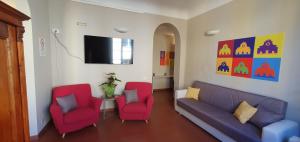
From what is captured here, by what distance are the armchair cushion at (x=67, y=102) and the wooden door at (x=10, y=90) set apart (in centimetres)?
146

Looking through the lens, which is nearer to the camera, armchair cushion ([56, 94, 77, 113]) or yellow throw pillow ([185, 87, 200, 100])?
armchair cushion ([56, 94, 77, 113])

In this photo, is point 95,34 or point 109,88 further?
point 95,34

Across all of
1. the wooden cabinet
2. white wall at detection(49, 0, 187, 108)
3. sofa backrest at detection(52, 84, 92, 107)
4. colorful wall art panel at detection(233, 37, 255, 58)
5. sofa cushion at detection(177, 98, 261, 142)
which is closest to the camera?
the wooden cabinet

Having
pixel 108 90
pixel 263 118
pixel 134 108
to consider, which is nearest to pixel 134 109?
pixel 134 108

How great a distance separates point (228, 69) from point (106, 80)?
2.90 meters

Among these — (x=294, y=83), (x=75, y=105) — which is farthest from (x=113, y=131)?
(x=294, y=83)

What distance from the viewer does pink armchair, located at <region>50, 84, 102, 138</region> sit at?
2.22m

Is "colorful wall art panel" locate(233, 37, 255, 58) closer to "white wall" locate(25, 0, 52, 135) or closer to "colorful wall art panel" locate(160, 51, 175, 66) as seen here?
"colorful wall art panel" locate(160, 51, 175, 66)

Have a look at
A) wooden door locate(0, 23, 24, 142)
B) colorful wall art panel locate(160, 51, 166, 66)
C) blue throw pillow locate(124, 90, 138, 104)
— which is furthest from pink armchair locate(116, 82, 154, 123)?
colorful wall art panel locate(160, 51, 166, 66)

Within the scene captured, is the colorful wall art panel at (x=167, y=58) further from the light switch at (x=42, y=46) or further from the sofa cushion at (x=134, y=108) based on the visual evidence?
the light switch at (x=42, y=46)

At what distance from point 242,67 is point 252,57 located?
0.26 m

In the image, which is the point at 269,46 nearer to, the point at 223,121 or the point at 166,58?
the point at 223,121

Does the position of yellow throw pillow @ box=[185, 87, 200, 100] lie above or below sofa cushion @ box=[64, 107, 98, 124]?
above

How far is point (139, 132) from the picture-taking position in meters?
2.56
